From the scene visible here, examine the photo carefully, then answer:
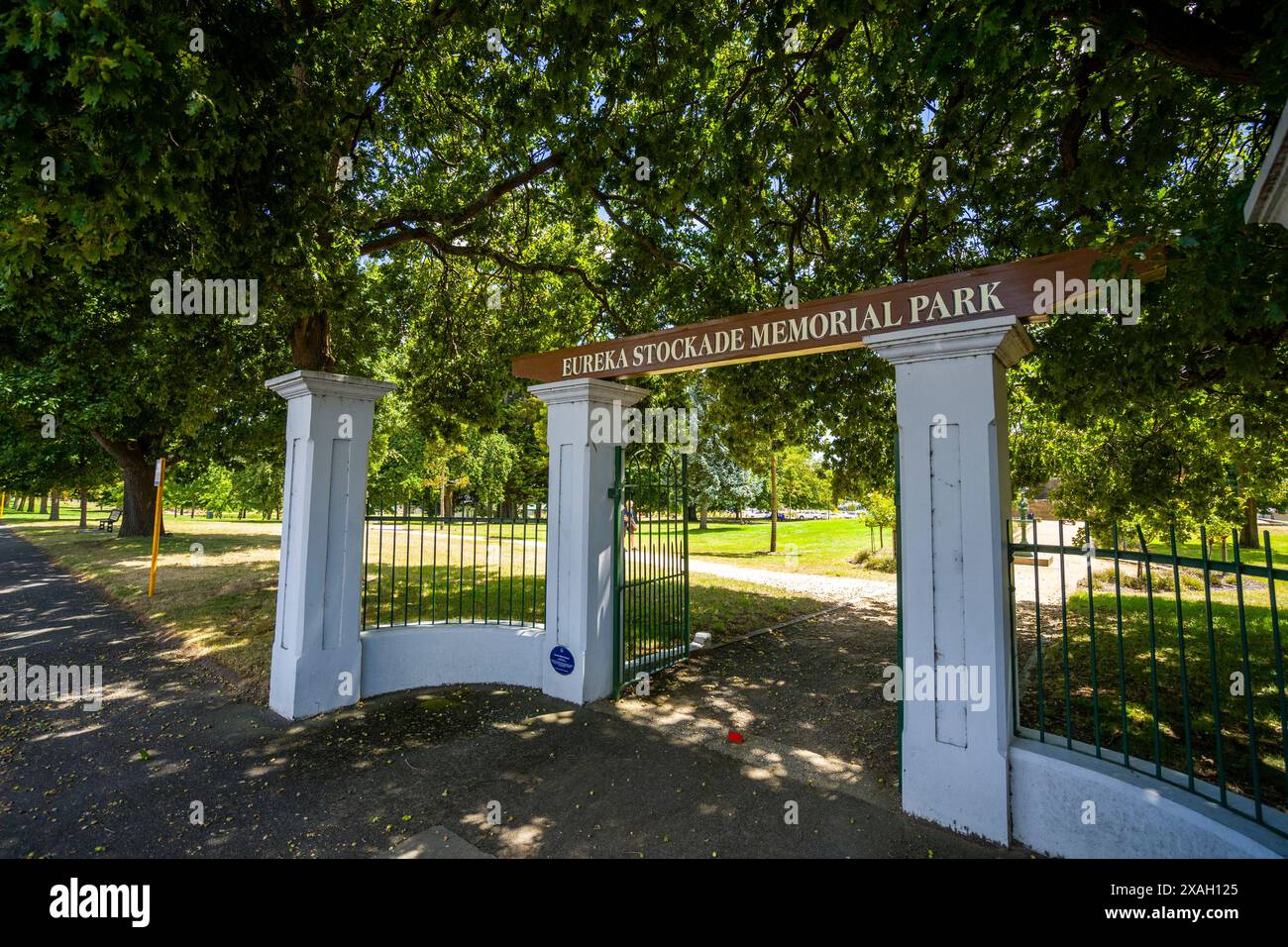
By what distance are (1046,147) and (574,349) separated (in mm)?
6285

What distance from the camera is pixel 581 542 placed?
20.5ft

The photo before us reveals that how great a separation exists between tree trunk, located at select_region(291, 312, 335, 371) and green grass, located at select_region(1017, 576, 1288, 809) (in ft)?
29.0

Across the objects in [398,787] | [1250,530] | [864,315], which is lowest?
[398,787]

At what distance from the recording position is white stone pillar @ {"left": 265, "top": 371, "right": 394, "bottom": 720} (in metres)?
5.79

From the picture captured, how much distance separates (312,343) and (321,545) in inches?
139

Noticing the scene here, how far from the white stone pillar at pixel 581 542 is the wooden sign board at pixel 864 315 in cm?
38

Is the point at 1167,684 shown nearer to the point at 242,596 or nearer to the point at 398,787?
the point at 398,787

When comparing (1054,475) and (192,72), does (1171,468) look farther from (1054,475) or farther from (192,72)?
(192,72)

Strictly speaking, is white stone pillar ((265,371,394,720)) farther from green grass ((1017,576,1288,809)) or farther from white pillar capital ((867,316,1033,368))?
green grass ((1017,576,1288,809))

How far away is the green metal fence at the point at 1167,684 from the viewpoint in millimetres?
2936

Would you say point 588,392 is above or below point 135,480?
above

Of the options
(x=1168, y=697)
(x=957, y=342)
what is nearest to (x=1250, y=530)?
(x=1168, y=697)

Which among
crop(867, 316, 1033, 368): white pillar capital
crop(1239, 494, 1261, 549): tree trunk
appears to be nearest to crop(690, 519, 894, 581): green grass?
crop(1239, 494, 1261, 549): tree trunk
